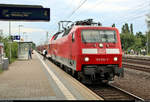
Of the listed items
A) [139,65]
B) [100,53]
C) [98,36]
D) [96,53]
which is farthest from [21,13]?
[139,65]

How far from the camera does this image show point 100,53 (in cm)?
1054

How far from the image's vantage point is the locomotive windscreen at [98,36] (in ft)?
35.5

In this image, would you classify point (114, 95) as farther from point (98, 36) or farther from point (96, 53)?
point (98, 36)

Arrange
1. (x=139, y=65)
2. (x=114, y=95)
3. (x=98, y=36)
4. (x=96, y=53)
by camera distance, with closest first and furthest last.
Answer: (x=114, y=95)
(x=96, y=53)
(x=98, y=36)
(x=139, y=65)

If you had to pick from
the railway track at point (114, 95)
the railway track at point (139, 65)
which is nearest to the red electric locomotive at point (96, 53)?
the railway track at point (114, 95)

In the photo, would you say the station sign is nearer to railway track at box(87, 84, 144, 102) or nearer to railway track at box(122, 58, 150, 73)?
railway track at box(87, 84, 144, 102)

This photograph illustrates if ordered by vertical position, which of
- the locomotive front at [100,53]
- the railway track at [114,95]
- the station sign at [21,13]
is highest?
the station sign at [21,13]

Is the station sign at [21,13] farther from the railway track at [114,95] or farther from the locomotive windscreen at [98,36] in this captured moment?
the railway track at [114,95]

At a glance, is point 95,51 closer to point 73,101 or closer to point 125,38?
point 73,101

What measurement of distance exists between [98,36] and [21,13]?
367 cm

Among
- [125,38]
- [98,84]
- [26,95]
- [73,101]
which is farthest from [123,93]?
[125,38]

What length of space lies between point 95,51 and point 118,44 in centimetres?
118

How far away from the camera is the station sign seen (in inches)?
414

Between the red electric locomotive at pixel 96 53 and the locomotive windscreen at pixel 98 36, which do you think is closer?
the red electric locomotive at pixel 96 53
